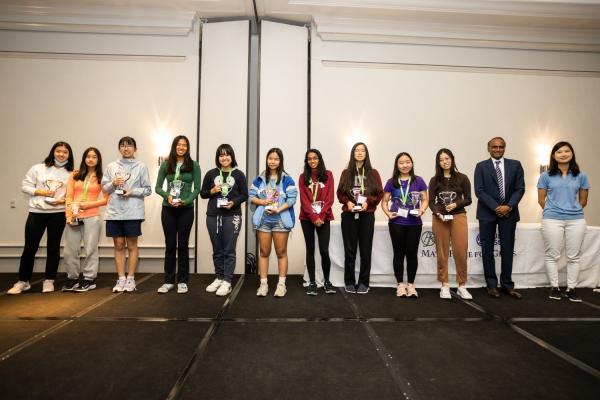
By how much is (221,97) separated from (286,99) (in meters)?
0.95

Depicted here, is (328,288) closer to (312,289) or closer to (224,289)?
(312,289)

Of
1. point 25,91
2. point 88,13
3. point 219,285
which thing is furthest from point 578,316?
point 25,91

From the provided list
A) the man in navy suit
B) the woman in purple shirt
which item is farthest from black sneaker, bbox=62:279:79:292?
the man in navy suit

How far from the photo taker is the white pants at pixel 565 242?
3.04 m

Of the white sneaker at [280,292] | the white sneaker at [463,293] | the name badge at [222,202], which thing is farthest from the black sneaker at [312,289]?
the white sneaker at [463,293]

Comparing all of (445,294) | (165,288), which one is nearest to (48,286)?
(165,288)

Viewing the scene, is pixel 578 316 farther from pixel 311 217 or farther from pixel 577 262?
pixel 311 217

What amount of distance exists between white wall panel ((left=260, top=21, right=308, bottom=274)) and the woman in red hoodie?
1.26 metres

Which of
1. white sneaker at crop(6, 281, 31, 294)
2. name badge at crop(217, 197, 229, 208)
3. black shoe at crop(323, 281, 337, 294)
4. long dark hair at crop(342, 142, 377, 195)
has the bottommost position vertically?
white sneaker at crop(6, 281, 31, 294)

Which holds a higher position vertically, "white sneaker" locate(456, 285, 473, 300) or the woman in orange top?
the woman in orange top

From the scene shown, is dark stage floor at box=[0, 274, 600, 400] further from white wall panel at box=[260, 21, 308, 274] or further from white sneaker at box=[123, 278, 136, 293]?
white wall panel at box=[260, 21, 308, 274]

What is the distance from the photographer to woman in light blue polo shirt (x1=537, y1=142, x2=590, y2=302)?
120 inches

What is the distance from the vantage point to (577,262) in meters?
3.09

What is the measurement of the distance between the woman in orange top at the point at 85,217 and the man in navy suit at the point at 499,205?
402 cm
